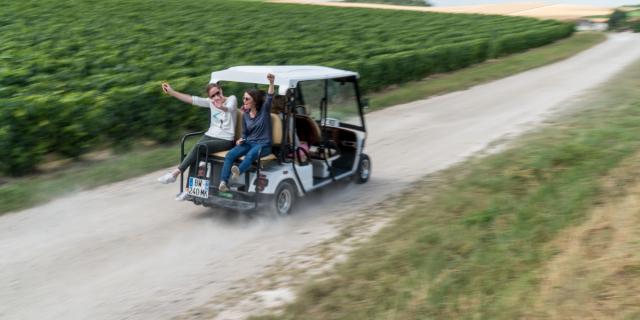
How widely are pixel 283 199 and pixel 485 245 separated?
3228 millimetres

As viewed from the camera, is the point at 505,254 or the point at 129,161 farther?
the point at 129,161

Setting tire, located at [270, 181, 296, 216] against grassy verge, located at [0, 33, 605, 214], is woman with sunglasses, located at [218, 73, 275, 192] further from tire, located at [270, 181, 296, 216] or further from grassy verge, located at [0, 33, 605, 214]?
grassy verge, located at [0, 33, 605, 214]

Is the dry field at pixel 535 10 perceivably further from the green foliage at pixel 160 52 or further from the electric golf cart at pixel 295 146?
the electric golf cart at pixel 295 146

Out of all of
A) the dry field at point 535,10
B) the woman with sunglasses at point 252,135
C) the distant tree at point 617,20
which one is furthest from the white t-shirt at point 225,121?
the distant tree at point 617,20

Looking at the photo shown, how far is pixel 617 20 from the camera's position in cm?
5950

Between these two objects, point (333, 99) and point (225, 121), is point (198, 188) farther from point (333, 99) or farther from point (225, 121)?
point (333, 99)

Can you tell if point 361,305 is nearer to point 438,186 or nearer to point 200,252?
point 200,252

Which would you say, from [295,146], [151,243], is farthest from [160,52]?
[151,243]

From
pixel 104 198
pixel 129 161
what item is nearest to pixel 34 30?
pixel 129 161

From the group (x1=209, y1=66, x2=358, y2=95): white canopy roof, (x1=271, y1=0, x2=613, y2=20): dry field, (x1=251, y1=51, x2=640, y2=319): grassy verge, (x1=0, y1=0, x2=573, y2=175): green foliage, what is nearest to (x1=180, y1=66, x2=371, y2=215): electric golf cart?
(x1=209, y1=66, x2=358, y2=95): white canopy roof

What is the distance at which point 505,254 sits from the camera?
5.97m

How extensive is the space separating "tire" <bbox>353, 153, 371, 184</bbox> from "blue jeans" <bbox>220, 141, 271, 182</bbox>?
238 cm

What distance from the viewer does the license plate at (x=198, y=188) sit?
28.0ft

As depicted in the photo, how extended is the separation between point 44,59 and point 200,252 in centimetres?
1262
